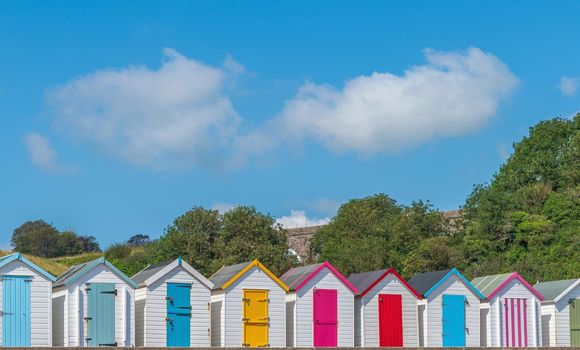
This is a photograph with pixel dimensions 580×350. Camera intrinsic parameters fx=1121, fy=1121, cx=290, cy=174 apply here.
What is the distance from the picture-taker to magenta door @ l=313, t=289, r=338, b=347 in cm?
4222

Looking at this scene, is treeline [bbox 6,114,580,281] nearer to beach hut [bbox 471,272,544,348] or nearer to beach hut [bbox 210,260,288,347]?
beach hut [bbox 471,272,544,348]

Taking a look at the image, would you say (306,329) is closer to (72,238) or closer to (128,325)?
(128,325)

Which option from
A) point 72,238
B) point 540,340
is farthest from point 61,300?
point 72,238

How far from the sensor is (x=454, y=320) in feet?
145

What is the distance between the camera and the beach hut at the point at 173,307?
132 feet

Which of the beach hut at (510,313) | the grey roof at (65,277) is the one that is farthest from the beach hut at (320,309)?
the grey roof at (65,277)

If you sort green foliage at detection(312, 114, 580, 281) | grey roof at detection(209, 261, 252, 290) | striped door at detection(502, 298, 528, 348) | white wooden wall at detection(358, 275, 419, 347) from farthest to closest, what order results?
green foliage at detection(312, 114, 580, 281), striped door at detection(502, 298, 528, 348), white wooden wall at detection(358, 275, 419, 347), grey roof at detection(209, 261, 252, 290)

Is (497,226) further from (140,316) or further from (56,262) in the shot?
(56,262)

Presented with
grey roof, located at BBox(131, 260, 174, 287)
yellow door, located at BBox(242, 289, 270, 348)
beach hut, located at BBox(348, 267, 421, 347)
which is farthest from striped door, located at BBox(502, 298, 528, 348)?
grey roof, located at BBox(131, 260, 174, 287)

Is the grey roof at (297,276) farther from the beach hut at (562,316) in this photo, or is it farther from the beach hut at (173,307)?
the beach hut at (562,316)

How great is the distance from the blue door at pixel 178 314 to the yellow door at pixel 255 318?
6.97 feet

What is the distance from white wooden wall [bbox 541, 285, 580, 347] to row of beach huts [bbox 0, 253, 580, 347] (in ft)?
0.14

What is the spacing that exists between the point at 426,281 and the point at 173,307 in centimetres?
1060

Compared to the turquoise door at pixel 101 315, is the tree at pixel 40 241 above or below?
above
